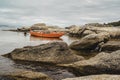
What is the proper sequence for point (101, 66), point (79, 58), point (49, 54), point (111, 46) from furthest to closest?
point (111, 46) → point (79, 58) → point (49, 54) → point (101, 66)

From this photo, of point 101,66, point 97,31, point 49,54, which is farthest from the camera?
point 97,31

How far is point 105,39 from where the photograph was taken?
40.0m

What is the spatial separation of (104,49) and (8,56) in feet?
43.8

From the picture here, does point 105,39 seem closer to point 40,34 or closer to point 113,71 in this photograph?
point 113,71

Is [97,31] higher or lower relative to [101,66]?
lower

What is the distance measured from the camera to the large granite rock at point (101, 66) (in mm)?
19797

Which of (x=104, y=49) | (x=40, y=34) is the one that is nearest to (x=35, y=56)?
(x=104, y=49)

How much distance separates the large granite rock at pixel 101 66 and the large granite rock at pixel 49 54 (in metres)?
3.70

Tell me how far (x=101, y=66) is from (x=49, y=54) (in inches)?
274

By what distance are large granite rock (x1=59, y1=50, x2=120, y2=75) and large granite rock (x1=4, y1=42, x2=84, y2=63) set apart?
12.1 ft

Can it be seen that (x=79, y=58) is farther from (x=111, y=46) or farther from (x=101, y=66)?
(x=111, y=46)

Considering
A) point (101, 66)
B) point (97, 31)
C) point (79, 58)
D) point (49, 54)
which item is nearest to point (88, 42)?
point (79, 58)

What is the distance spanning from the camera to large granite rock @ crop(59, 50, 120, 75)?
1980 centimetres

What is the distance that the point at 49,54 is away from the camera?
2572 centimetres
